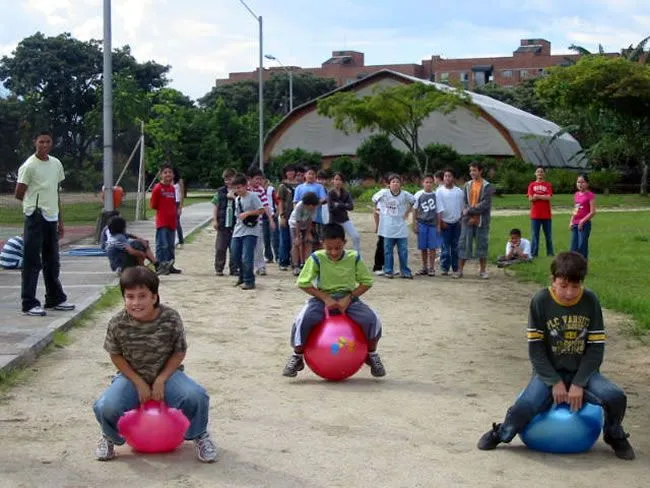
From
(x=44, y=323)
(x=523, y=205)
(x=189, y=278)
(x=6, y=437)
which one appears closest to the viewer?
(x=6, y=437)

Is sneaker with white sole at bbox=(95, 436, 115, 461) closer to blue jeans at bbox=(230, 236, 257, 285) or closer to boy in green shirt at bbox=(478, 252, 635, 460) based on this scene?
boy in green shirt at bbox=(478, 252, 635, 460)

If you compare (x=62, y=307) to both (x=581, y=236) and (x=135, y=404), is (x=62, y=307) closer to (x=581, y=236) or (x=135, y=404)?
(x=135, y=404)

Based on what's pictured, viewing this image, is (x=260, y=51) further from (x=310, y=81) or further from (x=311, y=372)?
(x=310, y=81)

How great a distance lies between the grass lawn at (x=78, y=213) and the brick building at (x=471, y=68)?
82576 mm

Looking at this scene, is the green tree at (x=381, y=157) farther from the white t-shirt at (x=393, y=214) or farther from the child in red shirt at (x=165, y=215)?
the child in red shirt at (x=165, y=215)

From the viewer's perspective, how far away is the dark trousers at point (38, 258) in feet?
39.7

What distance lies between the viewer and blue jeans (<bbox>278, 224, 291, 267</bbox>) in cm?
1905

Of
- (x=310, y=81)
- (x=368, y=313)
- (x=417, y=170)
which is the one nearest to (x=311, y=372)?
(x=368, y=313)

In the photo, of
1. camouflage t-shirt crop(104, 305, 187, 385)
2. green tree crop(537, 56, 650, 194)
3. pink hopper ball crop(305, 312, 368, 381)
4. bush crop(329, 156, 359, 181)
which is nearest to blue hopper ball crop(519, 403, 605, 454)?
camouflage t-shirt crop(104, 305, 187, 385)

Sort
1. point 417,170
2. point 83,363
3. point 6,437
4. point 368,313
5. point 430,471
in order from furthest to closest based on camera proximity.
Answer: point 417,170 < point 83,363 < point 368,313 < point 6,437 < point 430,471

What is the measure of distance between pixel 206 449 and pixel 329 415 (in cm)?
146

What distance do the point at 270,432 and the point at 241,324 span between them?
513 cm

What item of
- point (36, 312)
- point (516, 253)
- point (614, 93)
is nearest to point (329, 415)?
point (36, 312)

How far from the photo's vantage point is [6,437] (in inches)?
278
